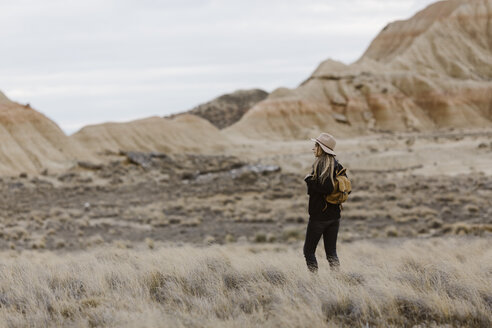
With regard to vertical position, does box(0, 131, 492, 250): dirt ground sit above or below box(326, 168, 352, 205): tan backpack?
below

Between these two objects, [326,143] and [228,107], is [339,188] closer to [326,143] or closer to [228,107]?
[326,143]

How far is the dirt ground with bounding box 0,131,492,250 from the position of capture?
17031mm

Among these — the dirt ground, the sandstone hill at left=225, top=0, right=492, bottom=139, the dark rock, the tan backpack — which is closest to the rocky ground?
the dirt ground

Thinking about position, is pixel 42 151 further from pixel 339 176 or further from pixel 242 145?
pixel 339 176

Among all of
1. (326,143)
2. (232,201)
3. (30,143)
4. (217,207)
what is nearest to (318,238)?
(326,143)

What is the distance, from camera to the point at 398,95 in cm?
8350

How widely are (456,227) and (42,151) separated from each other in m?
38.1

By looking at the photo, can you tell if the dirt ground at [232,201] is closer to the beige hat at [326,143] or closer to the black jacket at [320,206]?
the black jacket at [320,206]

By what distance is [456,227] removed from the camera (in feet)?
51.0

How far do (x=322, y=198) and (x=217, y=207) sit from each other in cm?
1802

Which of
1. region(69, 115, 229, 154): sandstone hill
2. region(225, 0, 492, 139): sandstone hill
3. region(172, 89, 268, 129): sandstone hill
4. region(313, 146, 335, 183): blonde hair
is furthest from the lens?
region(172, 89, 268, 129): sandstone hill

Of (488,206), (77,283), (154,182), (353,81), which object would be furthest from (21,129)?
(353,81)

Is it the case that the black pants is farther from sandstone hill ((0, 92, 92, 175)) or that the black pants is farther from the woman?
sandstone hill ((0, 92, 92, 175))

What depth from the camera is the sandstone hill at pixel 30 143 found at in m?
40.5
